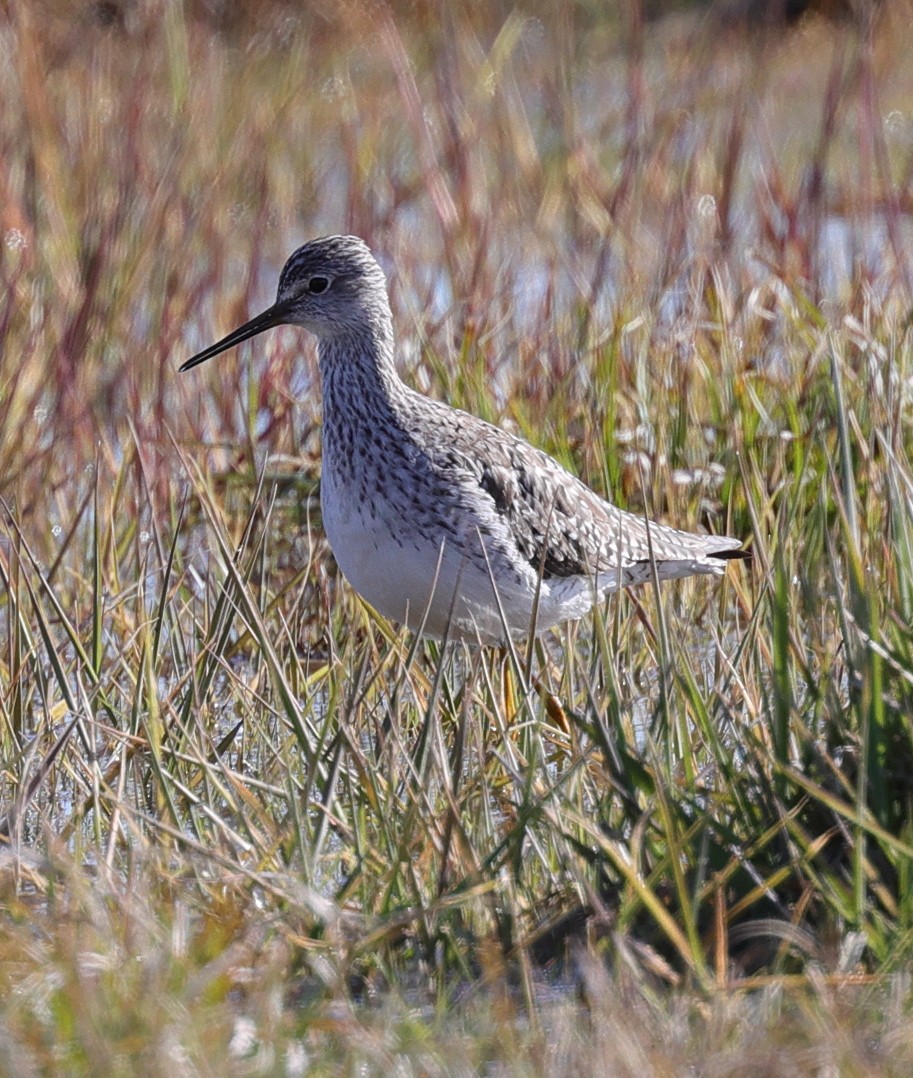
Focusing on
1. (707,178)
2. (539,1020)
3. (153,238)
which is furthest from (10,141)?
(539,1020)

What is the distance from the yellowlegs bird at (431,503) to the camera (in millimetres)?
4309

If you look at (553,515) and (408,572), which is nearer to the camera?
(408,572)

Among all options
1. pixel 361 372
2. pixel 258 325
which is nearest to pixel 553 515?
pixel 361 372

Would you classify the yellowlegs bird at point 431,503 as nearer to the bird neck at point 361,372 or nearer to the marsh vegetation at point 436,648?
the bird neck at point 361,372

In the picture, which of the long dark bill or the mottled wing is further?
the long dark bill

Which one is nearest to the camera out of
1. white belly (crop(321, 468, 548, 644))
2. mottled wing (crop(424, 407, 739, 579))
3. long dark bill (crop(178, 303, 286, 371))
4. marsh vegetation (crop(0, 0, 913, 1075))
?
marsh vegetation (crop(0, 0, 913, 1075))

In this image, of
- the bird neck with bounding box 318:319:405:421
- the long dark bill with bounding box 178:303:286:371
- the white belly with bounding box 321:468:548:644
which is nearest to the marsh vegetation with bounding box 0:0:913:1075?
the white belly with bounding box 321:468:548:644

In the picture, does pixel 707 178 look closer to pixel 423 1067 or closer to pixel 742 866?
pixel 742 866

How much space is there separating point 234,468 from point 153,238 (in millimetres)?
1038

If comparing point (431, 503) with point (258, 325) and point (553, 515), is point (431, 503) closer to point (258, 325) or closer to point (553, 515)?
point (553, 515)

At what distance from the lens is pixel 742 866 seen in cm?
292

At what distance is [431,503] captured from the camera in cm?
437

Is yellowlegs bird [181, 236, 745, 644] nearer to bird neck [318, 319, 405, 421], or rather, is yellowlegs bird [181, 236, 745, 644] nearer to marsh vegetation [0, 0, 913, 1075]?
bird neck [318, 319, 405, 421]

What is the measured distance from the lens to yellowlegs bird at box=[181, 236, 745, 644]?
431 cm
